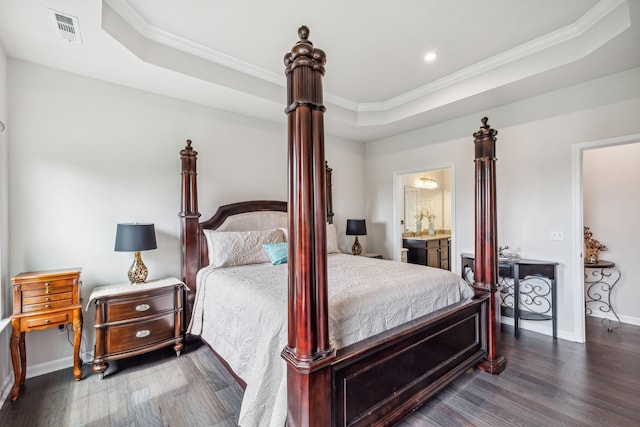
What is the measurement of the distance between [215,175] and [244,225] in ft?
2.32

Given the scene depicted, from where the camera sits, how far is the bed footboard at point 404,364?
1.59 metres

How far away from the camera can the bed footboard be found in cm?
159

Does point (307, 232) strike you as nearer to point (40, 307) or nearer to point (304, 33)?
A: point (304, 33)

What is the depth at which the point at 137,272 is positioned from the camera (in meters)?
2.78

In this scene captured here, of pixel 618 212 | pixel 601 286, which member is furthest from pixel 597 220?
pixel 601 286

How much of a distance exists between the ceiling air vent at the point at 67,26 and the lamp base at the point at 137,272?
1803 millimetres

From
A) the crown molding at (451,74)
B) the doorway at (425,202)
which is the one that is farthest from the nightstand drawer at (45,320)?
the doorway at (425,202)

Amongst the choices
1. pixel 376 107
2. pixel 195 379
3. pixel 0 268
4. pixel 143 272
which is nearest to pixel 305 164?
pixel 195 379

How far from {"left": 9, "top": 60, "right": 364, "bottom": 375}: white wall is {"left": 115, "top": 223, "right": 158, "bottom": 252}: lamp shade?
0.43 m

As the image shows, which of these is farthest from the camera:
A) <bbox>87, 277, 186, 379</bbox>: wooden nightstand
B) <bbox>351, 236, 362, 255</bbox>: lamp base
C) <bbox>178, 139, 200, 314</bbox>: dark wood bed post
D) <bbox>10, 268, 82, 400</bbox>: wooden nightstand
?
<bbox>351, 236, 362, 255</bbox>: lamp base

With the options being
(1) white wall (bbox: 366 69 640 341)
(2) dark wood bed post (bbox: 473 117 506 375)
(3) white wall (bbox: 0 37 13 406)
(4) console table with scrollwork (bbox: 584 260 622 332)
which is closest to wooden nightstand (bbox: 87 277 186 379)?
(3) white wall (bbox: 0 37 13 406)

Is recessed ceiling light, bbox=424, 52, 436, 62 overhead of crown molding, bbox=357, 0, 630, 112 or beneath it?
overhead

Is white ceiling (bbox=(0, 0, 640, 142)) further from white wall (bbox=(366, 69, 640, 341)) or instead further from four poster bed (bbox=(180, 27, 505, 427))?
four poster bed (bbox=(180, 27, 505, 427))

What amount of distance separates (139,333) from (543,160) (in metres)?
4.53
